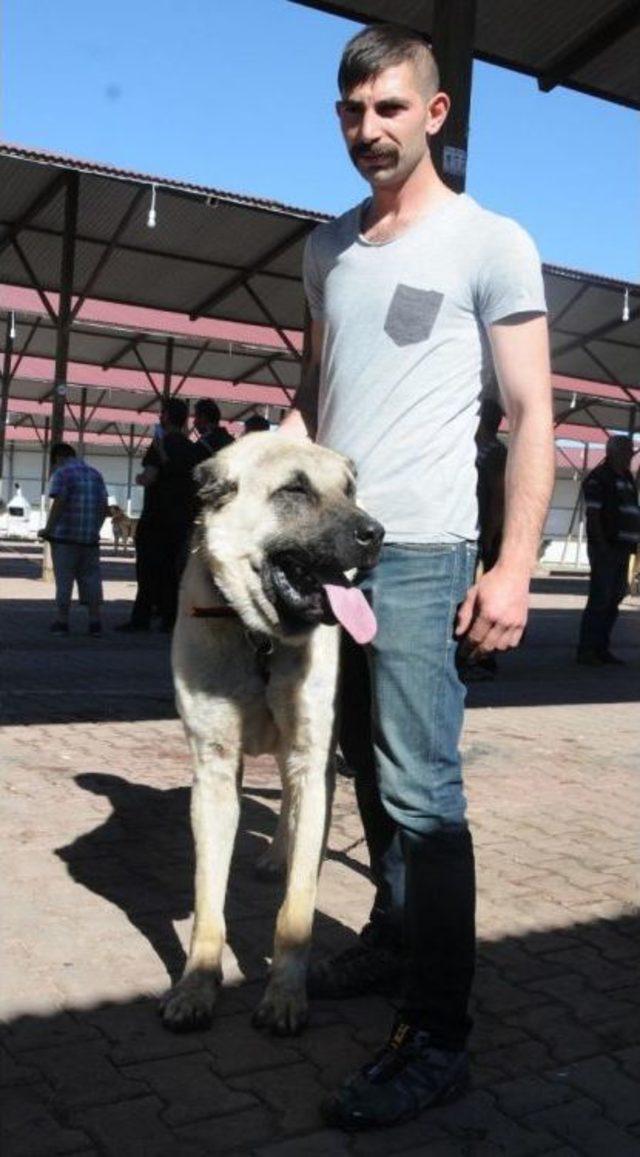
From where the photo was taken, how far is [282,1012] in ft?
8.87

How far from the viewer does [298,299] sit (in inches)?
674

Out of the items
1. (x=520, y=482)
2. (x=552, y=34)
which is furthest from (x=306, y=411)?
(x=552, y=34)

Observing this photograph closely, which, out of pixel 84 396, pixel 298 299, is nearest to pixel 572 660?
pixel 298 299

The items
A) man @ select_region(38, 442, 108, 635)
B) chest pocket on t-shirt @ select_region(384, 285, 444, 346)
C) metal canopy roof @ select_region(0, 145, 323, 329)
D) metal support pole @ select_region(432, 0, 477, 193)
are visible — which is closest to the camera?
chest pocket on t-shirt @ select_region(384, 285, 444, 346)

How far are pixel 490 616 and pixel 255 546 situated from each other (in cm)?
64

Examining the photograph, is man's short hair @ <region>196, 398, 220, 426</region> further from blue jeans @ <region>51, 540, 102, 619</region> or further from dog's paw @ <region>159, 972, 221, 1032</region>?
dog's paw @ <region>159, 972, 221, 1032</region>

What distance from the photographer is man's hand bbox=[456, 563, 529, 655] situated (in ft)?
7.38

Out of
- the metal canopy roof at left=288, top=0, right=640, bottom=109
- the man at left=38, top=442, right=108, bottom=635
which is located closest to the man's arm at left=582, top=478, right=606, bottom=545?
the metal canopy roof at left=288, top=0, right=640, bottom=109

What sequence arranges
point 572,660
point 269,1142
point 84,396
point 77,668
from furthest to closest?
point 84,396, point 572,660, point 77,668, point 269,1142

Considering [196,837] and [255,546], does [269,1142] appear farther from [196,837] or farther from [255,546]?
[255,546]

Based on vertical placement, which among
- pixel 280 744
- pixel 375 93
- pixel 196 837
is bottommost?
pixel 196 837

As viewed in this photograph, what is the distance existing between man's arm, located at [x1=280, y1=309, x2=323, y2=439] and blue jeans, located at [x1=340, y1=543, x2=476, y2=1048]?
0.65 meters

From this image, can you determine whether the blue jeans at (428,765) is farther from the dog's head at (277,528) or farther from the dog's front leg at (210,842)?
the dog's front leg at (210,842)

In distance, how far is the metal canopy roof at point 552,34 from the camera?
25.0ft
